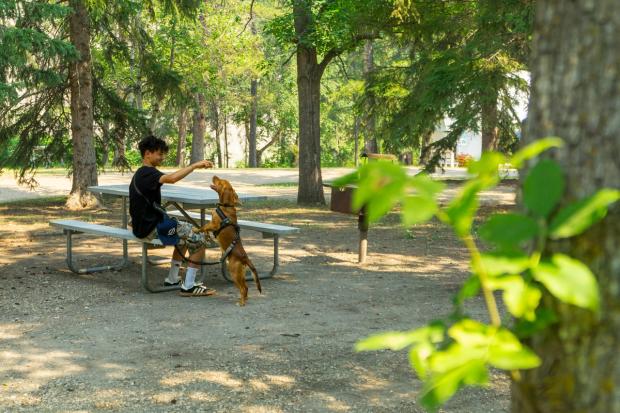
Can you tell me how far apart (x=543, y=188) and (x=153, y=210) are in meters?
7.71

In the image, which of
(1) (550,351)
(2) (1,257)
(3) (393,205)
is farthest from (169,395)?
(2) (1,257)

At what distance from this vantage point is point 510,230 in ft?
3.96

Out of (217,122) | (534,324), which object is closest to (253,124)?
(217,122)

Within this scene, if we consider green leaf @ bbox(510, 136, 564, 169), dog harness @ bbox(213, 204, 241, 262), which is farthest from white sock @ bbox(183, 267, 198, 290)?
green leaf @ bbox(510, 136, 564, 169)

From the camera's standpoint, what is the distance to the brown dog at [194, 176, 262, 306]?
26.8ft

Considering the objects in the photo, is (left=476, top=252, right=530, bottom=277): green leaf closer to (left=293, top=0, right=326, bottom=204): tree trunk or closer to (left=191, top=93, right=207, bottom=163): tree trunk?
(left=293, top=0, right=326, bottom=204): tree trunk

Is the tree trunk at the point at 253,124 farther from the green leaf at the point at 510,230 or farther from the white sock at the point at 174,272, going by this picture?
the green leaf at the point at 510,230

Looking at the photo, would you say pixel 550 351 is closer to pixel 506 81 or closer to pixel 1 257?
pixel 1 257

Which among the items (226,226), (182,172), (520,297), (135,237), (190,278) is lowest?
(190,278)

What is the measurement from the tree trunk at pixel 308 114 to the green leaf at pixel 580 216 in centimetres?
1719

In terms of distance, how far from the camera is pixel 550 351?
1626 millimetres

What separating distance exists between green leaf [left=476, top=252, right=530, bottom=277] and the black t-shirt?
24.4ft

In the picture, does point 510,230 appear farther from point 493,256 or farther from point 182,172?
point 182,172

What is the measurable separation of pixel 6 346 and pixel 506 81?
36.4ft
